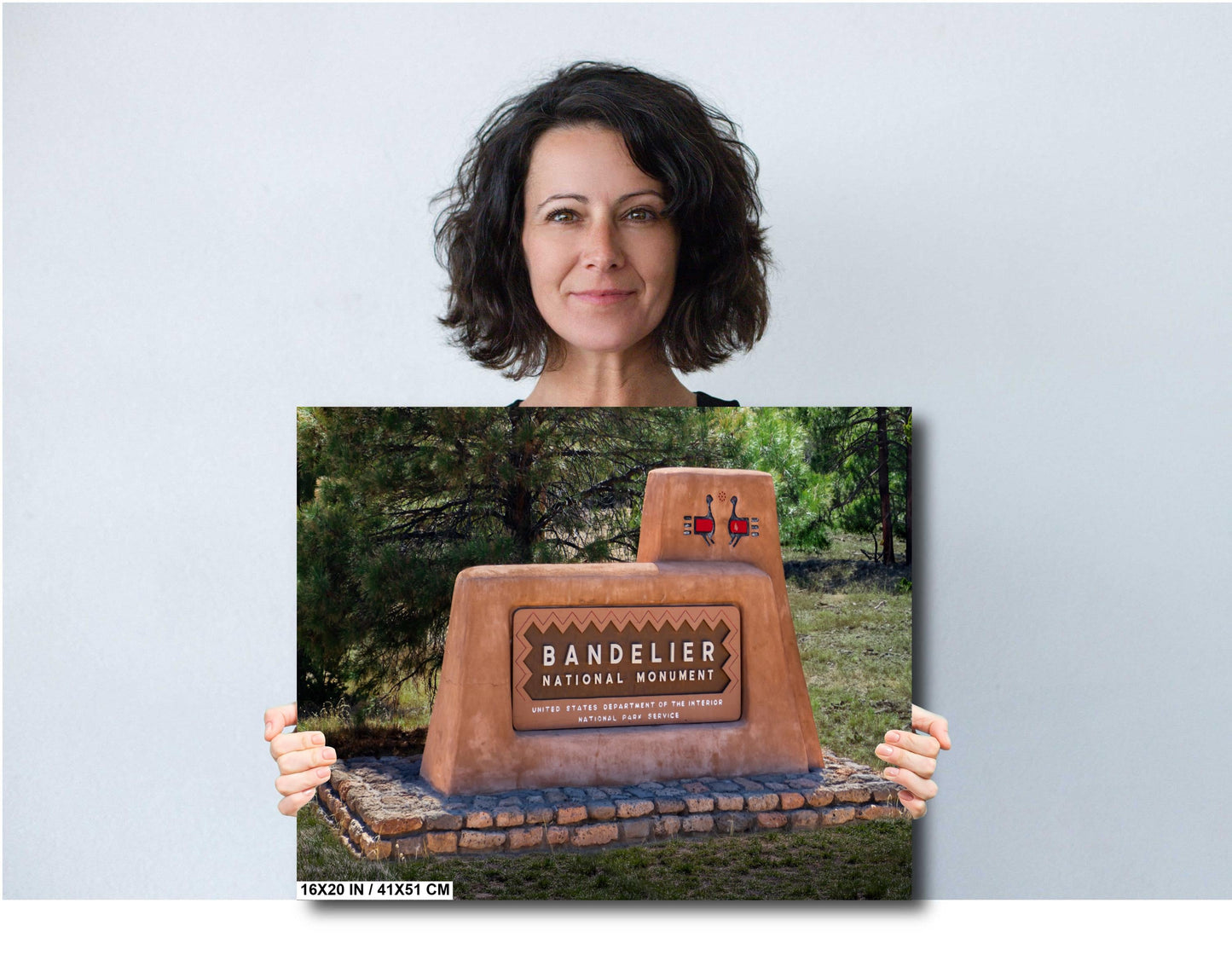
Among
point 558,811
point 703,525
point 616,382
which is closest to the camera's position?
point 558,811

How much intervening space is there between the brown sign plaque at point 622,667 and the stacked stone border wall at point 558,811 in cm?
12

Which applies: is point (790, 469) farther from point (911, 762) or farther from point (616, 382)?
point (911, 762)

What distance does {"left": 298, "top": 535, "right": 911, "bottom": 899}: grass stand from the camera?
1.91m

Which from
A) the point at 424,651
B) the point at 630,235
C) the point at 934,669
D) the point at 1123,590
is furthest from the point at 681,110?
the point at 1123,590

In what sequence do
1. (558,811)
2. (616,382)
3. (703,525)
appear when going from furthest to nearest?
(616,382)
(703,525)
(558,811)

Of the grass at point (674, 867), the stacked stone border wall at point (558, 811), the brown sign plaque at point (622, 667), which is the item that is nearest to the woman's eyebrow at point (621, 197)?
the brown sign plaque at point (622, 667)

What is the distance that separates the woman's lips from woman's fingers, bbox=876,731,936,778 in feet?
3.15

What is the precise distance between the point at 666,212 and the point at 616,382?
35cm

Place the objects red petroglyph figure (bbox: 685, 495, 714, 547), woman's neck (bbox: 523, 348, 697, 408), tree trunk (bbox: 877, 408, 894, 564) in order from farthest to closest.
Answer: woman's neck (bbox: 523, 348, 697, 408), tree trunk (bbox: 877, 408, 894, 564), red petroglyph figure (bbox: 685, 495, 714, 547)

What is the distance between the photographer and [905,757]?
2010 mm

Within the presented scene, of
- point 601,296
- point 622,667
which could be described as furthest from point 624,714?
point 601,296

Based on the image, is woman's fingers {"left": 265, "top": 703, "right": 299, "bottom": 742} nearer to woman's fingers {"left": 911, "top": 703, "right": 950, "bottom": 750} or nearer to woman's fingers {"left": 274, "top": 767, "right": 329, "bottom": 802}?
woman's fingers {"left": 274, "top": 767, "right": 329, "bottom": 802}

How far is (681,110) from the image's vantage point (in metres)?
2.10

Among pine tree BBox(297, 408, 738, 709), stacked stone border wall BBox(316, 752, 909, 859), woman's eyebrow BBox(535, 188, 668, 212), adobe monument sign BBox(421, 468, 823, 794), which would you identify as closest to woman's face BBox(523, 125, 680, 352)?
woman's eyebrow BBox(535, 188, 668, 212)
